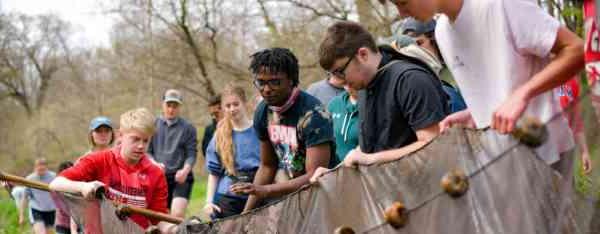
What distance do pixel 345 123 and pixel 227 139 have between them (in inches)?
55.9

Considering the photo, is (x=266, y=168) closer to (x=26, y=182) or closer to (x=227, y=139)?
(x=227, y=139)

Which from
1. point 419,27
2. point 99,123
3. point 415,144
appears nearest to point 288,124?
point 419,27

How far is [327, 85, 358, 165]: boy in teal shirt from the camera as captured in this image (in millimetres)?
4566

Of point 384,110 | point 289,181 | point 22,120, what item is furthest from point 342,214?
point 22,120

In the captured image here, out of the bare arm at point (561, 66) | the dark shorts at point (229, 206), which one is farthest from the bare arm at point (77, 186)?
the bare arm at point (561, 66)

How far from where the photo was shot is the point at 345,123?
4.65 metres

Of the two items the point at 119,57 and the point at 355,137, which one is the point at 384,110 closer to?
the point at 355,137

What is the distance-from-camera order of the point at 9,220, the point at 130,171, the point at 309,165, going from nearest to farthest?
the point at 309,165
the point at 130,171
the point at 9,220

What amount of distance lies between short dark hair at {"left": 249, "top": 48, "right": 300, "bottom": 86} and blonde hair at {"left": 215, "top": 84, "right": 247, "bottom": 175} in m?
1.25

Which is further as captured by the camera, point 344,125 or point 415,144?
point 344,125

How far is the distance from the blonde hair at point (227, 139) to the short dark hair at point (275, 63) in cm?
125

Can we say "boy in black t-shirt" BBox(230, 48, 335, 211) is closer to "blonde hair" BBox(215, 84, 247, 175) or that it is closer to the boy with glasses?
the boy with glasses

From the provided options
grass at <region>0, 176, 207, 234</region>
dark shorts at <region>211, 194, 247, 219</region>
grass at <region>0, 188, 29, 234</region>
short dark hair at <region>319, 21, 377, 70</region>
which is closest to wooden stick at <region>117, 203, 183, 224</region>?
dark shorts at <region>211, 194, 247, 219</region>

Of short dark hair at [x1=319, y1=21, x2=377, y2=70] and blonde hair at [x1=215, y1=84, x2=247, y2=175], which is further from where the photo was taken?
blonde hair at [x1=215, y1=84, x2=247, y2=175]
